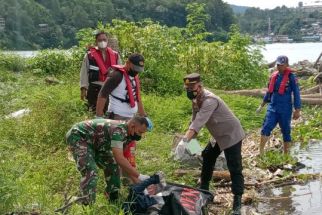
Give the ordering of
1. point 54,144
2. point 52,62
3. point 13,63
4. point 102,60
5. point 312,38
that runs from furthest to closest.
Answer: point 312,38 → point 13,63 → point 52,62 → point 54,144 → point 102,60

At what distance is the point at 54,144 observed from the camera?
827 cm

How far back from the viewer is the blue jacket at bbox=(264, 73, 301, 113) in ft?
27.4

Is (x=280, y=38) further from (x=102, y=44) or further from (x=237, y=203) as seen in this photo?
(x=237, y=203)

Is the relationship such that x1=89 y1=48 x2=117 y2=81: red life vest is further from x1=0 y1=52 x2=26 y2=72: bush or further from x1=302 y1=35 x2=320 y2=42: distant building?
x1=302 y1=35 x2=320 y2=42: distant building

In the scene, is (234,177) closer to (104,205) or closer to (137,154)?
(104,205)

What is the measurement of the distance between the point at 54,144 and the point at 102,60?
5.36 feet

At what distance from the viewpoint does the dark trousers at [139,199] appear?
489 centimetres

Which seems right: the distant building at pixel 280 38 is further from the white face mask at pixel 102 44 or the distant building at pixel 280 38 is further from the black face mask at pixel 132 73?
the black face mask at pixel 132 73

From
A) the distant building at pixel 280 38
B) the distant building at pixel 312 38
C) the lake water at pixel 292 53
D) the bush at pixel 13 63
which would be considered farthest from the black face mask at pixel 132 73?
the distant building at pixel 312 38

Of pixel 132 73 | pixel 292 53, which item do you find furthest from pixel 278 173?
pixel 292 53

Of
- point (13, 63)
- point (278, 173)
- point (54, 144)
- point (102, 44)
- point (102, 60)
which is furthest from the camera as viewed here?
point (13, 63)

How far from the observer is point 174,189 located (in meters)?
5.03

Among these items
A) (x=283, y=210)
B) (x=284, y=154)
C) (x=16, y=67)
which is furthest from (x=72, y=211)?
(x=16, y=67)

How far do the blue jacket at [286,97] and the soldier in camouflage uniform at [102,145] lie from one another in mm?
3868
